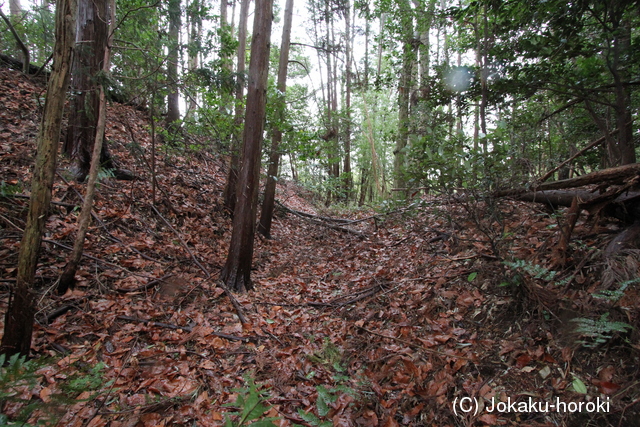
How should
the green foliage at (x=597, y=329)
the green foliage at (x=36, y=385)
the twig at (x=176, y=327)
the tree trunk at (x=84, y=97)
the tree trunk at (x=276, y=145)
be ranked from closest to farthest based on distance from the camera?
the green foliage at (x=36, y=385) → the green foliage at (x=597, y=329) → the twig at (x=176, y=327) → the tree trunk at (x=84, y=97) → the tree trunk at (x=276, y=145)

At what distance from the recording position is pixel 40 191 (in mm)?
2494

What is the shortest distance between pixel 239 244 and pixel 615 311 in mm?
4760

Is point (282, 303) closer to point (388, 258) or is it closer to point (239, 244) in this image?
point (239, 244)

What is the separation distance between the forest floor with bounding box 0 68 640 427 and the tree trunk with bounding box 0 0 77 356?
0.48m

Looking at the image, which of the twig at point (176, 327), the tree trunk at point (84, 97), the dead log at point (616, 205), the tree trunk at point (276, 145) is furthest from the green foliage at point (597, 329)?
the tree trunk at point (84, 97)

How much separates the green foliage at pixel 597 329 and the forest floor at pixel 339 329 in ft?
0.06

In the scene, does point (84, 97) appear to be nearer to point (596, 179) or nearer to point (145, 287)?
point (145, 287)

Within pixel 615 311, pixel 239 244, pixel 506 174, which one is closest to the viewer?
pixel 615 311

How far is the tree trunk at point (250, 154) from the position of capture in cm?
525

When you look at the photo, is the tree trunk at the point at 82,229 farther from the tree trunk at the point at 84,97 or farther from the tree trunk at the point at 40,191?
the tree trunk at the point at 84,97

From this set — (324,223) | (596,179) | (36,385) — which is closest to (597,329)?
(596,179)

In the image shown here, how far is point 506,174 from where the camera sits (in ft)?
11.5

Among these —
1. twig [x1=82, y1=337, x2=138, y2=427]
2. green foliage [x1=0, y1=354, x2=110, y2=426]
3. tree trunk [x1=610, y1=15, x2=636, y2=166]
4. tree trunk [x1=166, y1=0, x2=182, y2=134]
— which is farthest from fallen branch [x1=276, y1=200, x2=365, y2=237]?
green foliage [x1=0, y1=354, x2=110, y2=426]

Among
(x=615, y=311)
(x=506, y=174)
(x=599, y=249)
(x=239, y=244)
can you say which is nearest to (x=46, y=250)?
(x=239, y=244)
